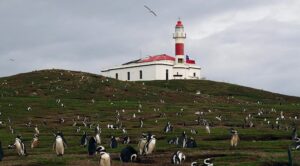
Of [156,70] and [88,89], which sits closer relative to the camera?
[88,89]

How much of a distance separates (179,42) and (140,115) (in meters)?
85.6

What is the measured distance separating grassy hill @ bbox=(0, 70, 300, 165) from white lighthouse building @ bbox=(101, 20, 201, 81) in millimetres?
11419

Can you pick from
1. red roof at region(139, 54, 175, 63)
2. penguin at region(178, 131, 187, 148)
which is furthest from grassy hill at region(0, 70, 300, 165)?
red roof at region(139, 54, 175, 63)

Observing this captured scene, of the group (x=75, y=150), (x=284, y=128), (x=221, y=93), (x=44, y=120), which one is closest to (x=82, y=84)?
(x=221, y=93)

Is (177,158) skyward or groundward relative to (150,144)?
groundward

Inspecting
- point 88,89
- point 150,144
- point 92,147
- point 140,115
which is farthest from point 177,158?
point 88,89

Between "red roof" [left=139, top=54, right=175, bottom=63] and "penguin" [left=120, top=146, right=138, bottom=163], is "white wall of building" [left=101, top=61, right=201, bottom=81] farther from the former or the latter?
"penguin" [left=120, top=146, right=138, bottom=163]

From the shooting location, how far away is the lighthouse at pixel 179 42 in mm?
167625

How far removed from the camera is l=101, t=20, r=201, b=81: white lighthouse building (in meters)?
164

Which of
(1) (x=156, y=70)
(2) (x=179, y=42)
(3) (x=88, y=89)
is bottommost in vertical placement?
(3) (x=88, y=89)

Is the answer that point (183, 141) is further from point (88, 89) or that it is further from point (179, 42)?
point (179, 42)

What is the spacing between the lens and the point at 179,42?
169125 mm

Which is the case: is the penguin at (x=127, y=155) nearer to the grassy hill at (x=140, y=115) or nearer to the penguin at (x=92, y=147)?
the grassy hill at (x=140, y=115)

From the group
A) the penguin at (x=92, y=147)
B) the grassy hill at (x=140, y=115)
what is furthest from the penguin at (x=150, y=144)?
the penguin at (x=92, y=147)
